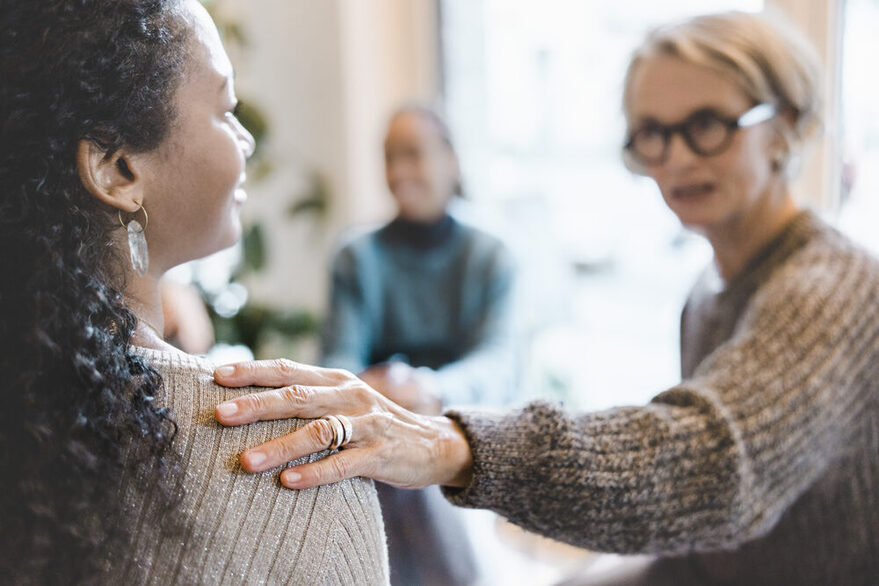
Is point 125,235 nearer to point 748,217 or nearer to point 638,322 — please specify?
point 748,217

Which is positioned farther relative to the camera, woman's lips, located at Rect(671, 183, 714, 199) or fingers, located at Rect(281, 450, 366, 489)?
woman's lips, located at Rect(671, 183, 714, 199)

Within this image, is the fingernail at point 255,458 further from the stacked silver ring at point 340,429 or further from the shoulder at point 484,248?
the shoulder at point 484,248

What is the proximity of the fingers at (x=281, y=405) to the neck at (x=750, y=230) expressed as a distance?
0.79 meters

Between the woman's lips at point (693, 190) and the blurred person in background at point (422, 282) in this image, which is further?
the blurred person in background at point (422, 282)

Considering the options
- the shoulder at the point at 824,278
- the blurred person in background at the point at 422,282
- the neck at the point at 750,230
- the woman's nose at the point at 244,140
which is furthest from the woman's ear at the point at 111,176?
the blurred person in background at the point at 422,282

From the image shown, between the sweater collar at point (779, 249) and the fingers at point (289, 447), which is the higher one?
the fingers at point (289, 447)

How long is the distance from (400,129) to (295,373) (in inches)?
68.0

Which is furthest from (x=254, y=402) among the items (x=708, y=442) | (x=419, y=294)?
(x=419, y=294)

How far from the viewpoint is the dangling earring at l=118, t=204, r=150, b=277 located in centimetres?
81

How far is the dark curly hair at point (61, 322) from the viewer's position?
0.69 m

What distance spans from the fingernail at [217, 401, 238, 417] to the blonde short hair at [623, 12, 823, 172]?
2.98 ft

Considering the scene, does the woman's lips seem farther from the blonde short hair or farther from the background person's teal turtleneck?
the background person's teal turtleneck

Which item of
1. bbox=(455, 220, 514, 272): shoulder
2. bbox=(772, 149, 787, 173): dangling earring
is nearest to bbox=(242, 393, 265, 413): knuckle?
bbox=(772, 149, 787, 173): dangling earring

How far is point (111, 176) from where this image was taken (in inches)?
30.5
